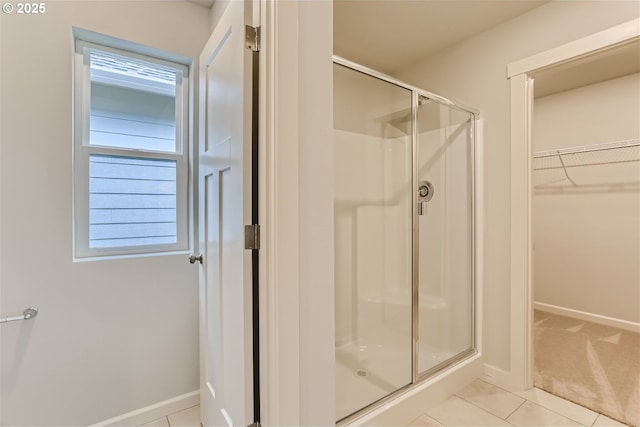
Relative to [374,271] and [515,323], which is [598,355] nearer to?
[515,323]

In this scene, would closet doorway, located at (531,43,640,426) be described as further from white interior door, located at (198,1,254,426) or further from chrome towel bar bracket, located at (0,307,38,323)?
chrome towel bar bracket, located at (0,307,38,323)

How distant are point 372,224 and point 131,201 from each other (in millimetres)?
1684

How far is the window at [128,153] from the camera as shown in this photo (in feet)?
5.22

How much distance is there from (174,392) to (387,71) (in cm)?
290

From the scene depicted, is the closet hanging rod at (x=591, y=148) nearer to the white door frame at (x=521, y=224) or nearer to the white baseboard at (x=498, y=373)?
the white door frame at (x=521, y=224)

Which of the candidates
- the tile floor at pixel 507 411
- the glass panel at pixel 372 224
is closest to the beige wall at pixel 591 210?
the tile floor at pixel 507 411

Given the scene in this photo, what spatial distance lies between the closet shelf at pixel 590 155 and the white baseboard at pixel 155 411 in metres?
3.84

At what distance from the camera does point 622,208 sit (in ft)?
9.39

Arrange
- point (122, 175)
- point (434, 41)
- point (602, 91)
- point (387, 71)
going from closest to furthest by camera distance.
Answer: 1. point (122, 175)
2. point (434, 41)
3. point (387, 71)
4. point (602, 91)

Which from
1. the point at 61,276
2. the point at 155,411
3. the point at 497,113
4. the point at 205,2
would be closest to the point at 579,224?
the point at 497,113

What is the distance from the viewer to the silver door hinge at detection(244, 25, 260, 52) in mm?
1051

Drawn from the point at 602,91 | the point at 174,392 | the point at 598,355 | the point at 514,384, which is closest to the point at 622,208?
the point at 602,91

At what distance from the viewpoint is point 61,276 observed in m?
1.45

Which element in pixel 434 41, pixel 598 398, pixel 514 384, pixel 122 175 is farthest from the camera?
pixel 434 41
